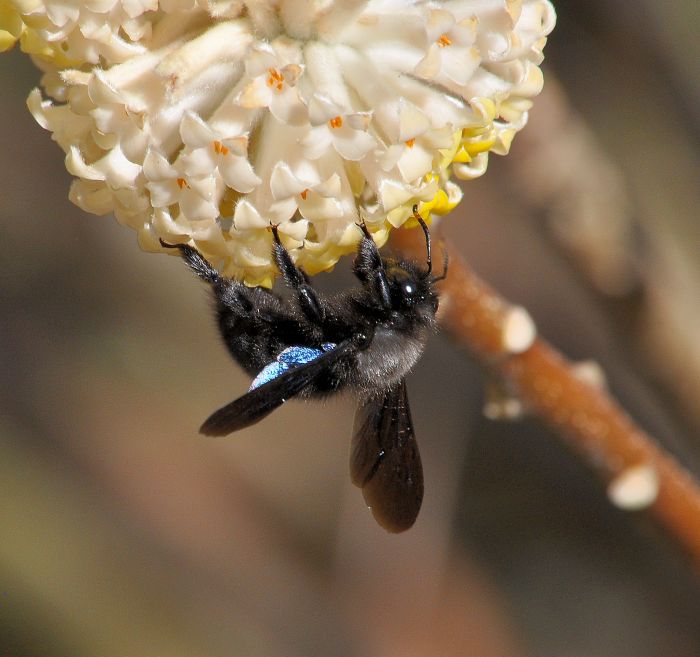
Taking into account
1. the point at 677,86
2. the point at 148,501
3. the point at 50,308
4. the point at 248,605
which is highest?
the point at 677,86

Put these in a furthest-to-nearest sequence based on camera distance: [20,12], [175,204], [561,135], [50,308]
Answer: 1. [50,308]
2. [561,135]
3. [175,204]
4. [20,12]

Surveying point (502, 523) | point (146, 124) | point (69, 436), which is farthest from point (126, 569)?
point (146, 124)

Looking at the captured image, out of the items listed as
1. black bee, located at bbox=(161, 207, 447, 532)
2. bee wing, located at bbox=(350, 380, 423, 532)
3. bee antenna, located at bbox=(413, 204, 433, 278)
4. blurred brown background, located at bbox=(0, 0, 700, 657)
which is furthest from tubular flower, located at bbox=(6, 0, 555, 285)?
blurred brown background, located at bbox=(0, 0, 700, 657)

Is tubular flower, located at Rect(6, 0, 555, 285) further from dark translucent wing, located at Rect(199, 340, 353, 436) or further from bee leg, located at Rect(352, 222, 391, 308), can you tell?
dark translucent wing, located at Rect(199, 340, 353, 436)

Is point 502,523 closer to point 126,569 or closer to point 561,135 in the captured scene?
point 126,569

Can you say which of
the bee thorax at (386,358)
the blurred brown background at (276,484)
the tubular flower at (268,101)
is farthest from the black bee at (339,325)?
the blurred brown background at (276,484)

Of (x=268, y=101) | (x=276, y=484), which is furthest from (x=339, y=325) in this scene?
(x=276, y=484)

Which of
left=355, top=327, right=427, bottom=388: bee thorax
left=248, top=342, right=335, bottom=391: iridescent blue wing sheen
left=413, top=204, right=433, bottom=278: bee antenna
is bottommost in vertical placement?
left=355, top=327, right=427, bottom=388: bee thorax

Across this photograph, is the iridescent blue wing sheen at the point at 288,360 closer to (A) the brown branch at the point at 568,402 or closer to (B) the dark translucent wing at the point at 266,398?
(B) the dark translucent wing at the point at 266,398
